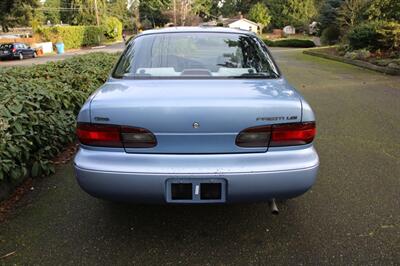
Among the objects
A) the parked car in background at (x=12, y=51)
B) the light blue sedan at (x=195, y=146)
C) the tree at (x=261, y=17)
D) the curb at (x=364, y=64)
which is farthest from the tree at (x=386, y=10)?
the tree at (x=261, y=17)

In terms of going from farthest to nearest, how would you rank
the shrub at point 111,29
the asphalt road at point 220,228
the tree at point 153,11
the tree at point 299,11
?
1. the tree at point 153,11
2. the tree at point 299,11
3. the shrub at point 111,29
4. the asphalt road at point 220,228

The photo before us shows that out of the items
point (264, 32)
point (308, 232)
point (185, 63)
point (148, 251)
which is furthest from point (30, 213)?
point (264, 32)

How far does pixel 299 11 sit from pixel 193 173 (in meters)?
76.0

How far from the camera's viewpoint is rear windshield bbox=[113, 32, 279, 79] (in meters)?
3.21

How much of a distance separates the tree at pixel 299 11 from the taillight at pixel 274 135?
235 feet

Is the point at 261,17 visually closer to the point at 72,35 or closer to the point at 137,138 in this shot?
the point at 72,35

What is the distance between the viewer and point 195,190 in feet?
8.01

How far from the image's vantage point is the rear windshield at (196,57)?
3211mm

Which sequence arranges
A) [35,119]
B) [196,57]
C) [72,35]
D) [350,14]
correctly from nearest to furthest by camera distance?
[196,57]
[35,119]
[350,14]
[72,35]

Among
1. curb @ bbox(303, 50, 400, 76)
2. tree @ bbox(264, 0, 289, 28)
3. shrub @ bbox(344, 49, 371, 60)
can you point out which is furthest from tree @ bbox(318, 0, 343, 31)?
tree @ bbox(264, 0, 289, 28)

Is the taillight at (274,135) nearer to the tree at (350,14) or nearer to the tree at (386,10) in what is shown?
the tree at (386,10)

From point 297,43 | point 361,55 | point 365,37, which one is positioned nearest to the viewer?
point 361,55

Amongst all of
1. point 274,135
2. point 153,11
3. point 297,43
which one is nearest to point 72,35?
point 297,43

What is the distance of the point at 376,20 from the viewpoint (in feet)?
58.2
